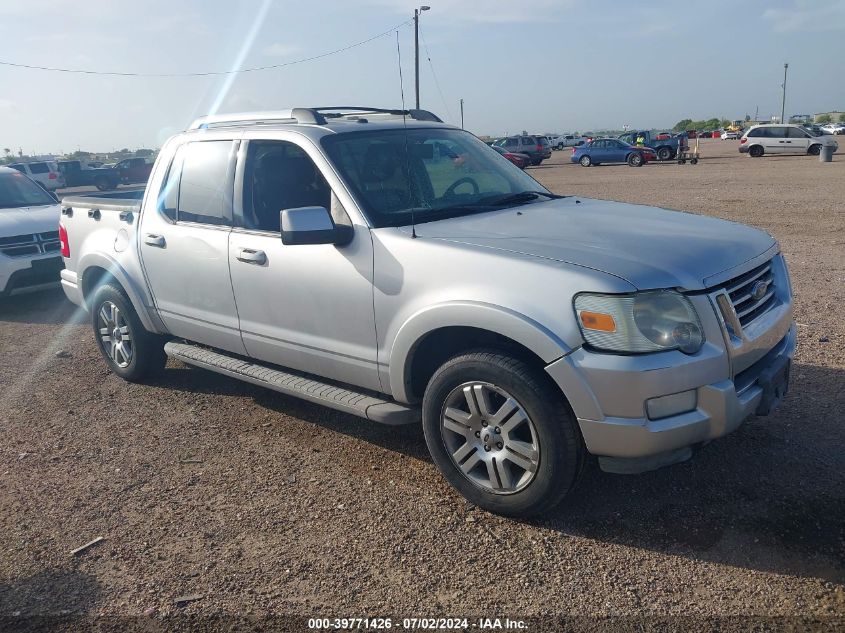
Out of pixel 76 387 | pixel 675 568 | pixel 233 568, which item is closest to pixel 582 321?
pixel 675 568

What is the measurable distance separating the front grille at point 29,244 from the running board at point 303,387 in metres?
4.42

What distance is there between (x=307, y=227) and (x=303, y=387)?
1.02 metres

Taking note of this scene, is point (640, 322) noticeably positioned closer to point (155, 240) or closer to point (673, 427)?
point (673, 427)

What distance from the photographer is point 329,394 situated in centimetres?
427

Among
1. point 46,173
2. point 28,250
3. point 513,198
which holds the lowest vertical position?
point 46,173

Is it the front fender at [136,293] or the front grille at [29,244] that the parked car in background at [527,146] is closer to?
the front grille at [29,244]

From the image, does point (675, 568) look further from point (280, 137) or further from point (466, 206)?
point (280, 137)

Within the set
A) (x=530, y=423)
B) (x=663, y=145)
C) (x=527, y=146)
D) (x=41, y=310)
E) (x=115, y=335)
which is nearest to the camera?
(x=530, y=423)

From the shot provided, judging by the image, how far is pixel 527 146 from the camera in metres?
42.2

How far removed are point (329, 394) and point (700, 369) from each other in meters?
2.01

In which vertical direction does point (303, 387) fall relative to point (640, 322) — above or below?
below

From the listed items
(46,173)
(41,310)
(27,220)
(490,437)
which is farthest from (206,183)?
(46,173)

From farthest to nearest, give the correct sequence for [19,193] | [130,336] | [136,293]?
[19,193] → [130,336] → [136,293]

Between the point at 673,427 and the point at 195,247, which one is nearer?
the point at 673,427
